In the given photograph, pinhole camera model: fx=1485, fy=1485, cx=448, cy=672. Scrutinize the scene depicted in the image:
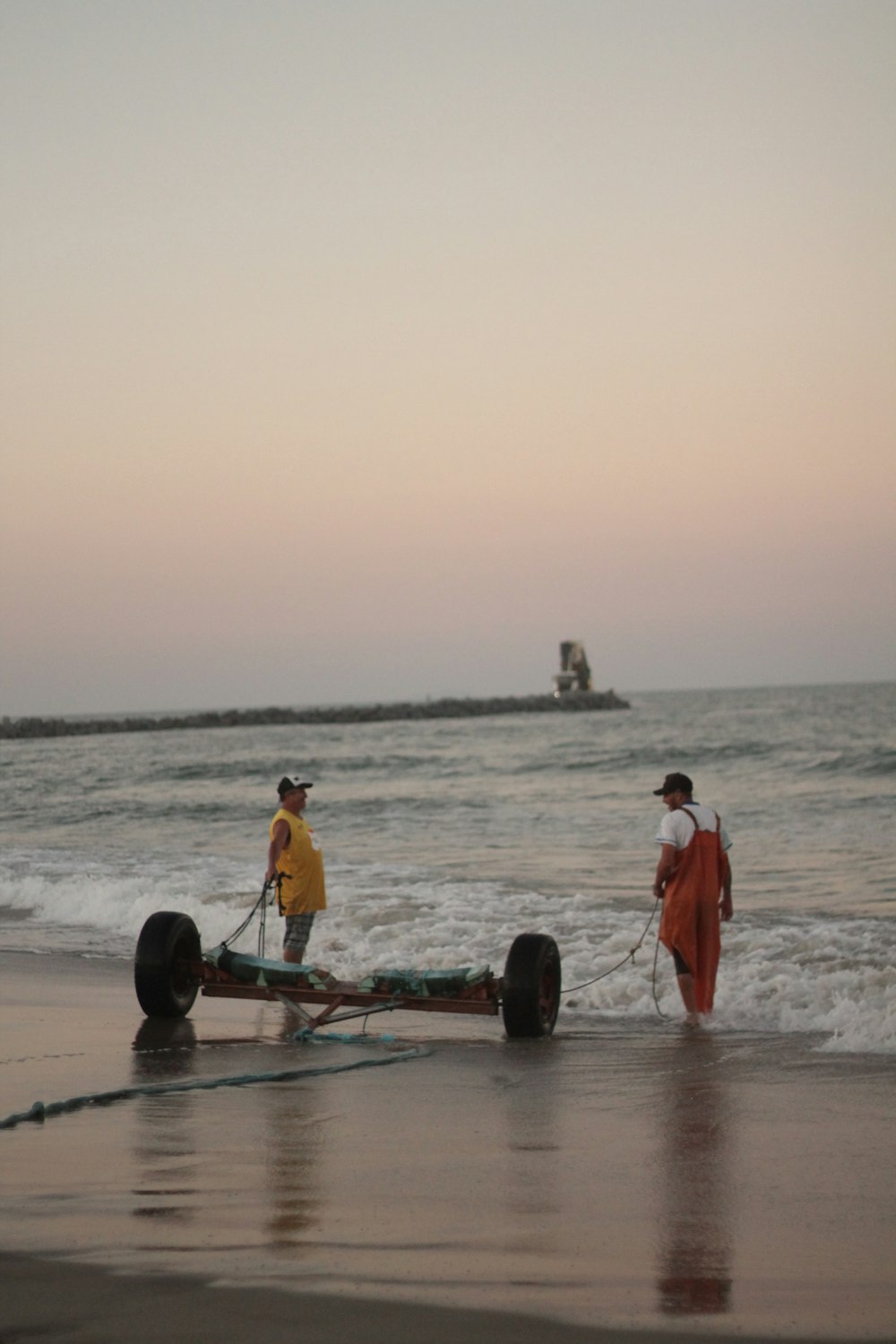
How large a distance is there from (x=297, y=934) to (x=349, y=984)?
176cm

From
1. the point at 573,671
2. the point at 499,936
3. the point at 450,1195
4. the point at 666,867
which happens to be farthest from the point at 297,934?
the point at 573,671

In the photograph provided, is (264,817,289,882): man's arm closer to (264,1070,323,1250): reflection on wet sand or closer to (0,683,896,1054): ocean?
(0,683,896,1054): ocean

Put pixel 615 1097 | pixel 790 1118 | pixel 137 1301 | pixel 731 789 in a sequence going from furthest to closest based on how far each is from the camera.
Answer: pixel 731 789 → pixel 615 1097 → pixel 790 1118 → pixel 137 1301

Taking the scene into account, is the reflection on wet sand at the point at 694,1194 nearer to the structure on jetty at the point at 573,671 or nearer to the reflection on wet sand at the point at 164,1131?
the reflection on wet sand at the point at 164,1131

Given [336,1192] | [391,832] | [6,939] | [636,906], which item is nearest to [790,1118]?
[336,1192]

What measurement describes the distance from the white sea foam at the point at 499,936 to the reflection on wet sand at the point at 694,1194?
188 cm

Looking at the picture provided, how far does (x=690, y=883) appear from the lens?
361 inches

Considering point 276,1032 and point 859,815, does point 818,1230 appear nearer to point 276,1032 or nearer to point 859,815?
point 276,1032

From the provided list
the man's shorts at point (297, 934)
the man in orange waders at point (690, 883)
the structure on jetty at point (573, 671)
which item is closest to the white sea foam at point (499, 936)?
the man in orange waders at point (690, 883)

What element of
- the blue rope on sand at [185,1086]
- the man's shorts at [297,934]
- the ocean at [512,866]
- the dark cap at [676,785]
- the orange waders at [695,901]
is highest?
the dark cap at [676,785]

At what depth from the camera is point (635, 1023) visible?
32.0ft

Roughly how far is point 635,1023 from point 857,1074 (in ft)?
7.89

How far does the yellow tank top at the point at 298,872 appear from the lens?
397 inches

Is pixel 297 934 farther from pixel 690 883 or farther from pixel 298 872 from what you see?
pixel 690 883
